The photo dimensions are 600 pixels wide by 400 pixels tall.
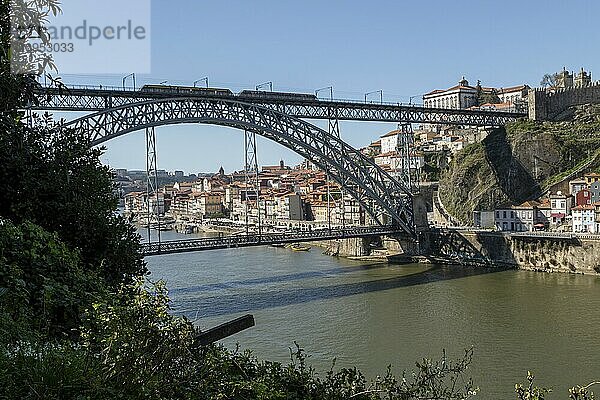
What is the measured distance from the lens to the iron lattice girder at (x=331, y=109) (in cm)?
1767

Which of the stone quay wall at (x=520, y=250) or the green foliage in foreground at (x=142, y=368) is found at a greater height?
the green foliage in foreground at (x=142, y=368)

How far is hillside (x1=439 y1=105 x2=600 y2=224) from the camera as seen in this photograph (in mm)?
28812

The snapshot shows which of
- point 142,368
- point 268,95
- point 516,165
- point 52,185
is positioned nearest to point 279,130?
point 268,95

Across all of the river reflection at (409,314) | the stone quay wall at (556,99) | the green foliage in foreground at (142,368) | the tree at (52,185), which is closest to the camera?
the green foliage in foreground at (142,368)

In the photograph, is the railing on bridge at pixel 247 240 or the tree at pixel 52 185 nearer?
the tree at pixel 52 185

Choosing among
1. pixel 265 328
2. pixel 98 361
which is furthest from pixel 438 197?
pixel 98 361

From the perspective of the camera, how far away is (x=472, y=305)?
50.3 ft

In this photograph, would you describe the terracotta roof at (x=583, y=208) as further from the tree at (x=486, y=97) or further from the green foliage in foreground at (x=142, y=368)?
the tree at (x=486, y=97)

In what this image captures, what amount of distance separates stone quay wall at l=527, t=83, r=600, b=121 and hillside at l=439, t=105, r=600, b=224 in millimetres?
2370

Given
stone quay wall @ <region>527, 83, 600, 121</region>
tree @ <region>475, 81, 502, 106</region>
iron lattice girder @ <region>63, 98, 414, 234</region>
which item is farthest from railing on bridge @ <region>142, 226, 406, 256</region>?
tree @ <region>475, 81, 502, 106</region>

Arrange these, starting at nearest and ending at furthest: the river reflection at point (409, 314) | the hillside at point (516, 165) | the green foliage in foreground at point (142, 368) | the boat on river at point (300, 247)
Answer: the green foliage in foreground at point (142, 368), the river reflection at point (409, 314), the hillside at point (516, 165), the boat on river at point (300, 247)

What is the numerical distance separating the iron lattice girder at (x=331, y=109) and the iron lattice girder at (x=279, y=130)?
382 millimetres

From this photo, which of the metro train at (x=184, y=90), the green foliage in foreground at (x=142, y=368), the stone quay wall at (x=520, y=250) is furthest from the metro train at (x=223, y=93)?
the green foliage in foreground at (x=142, y=368)

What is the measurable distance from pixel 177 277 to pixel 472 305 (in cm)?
Answer: 939
